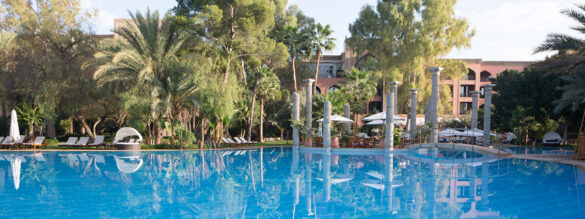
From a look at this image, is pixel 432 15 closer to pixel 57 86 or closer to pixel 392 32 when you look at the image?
pixel 392 32

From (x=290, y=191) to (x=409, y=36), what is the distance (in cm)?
2692

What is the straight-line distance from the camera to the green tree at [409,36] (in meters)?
32.8

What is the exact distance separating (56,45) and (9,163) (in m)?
11.7

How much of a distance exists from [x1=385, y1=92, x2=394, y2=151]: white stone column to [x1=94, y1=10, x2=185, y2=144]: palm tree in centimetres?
1231

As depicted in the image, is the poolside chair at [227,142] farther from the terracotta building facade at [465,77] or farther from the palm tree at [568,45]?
the terracotta building facade at [465,77]

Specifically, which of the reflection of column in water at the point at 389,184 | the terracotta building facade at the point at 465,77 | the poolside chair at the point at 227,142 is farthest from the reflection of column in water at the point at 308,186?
the terracotta building facade at the point at 465,77

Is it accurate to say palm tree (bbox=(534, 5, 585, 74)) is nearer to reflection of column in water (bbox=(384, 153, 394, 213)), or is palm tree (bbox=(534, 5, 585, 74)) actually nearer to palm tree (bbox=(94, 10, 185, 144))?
reflection of column in water (bbox=(384, 153, 394, 213))

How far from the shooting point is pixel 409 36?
3388 centimetres

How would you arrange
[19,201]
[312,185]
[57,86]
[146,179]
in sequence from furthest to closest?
1. [57,86]
2. [146,179]
3. [312,185]
4. [19,201]

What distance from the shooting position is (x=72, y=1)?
27.2 metres

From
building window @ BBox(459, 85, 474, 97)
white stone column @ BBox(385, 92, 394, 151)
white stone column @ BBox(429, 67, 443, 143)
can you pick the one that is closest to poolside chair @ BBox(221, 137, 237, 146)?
white stone column @ BBox(385, 92, 394, 151)

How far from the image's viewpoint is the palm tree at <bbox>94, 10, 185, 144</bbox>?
75.8 ft

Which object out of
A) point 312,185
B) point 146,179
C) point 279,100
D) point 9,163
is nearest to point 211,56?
point 279,100

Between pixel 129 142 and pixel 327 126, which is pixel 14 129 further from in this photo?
pixel 327 126
